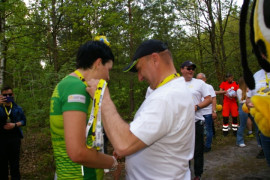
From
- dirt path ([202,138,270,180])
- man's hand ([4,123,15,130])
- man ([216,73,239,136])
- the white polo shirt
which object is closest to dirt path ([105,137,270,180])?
dirt path ([202,138,270,180])

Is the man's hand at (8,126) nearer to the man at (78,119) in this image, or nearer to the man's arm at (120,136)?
the man at (78,119)

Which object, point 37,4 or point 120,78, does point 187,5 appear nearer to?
point 120,78

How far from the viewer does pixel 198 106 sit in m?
4.17

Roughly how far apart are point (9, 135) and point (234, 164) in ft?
17.9

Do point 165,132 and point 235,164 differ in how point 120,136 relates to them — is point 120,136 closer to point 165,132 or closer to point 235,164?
point 165,132

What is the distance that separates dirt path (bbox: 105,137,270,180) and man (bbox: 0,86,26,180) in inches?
81.9

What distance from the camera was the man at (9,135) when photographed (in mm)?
4305

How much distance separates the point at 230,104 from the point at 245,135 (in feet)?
4.46

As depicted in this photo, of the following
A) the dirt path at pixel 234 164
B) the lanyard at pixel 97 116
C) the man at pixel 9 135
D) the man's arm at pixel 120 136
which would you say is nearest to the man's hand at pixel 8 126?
the man at pixel 9 135

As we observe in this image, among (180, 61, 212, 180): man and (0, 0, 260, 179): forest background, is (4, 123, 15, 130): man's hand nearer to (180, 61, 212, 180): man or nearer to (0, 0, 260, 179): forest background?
(0, 0, 260, 179): forest background

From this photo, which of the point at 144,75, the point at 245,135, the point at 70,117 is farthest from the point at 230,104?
the point at 70,117

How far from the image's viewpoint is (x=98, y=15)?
25.1 ft

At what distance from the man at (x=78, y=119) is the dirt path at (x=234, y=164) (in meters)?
3.44

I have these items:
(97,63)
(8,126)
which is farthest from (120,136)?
(8,126)
